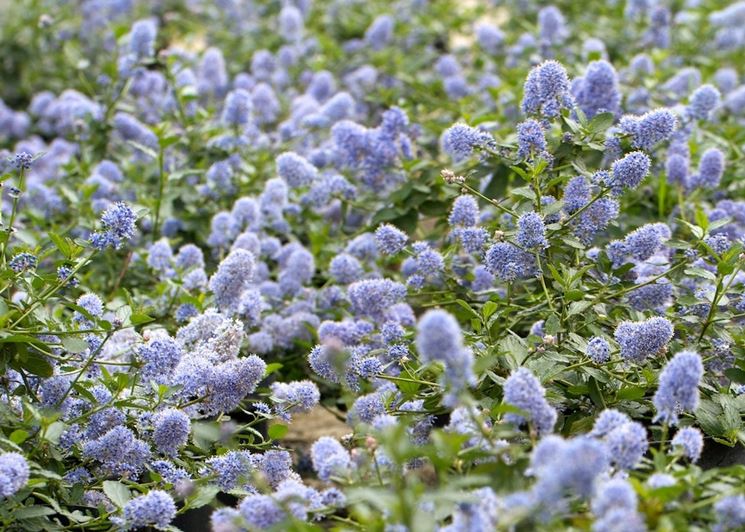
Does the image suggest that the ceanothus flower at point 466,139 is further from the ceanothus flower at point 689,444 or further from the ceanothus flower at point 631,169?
the ceanothus flower at point 689,444

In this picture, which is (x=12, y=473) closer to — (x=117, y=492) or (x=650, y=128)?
(x=117, y=492)

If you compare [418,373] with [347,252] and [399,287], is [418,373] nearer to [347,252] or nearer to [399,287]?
[399,287]

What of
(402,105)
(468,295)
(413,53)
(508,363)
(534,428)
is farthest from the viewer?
(413,53)

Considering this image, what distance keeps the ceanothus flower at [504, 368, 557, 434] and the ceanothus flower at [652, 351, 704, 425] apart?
0.59 ft

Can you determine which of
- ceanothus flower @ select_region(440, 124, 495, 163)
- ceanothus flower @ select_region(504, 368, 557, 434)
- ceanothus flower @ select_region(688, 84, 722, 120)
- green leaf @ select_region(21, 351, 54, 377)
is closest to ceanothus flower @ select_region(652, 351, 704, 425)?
ceanothus flower @ select_region(504, 368, 557, 434)

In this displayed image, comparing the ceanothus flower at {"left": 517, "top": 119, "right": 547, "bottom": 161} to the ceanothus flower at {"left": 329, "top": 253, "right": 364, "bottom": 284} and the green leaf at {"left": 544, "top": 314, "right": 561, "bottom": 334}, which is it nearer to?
the green leaf at {"left": 544, "top": 314, "right": 561, "bottom": 334}

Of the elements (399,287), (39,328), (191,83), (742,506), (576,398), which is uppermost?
(191,83)

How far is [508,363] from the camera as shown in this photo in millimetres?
1993

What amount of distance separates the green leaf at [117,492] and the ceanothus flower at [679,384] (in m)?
0.93

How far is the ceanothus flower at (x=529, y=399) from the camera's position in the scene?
159 cm

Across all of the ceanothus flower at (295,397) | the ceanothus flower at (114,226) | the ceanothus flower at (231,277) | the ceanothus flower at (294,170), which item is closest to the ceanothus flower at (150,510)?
the ceanothus flower at (295,397)

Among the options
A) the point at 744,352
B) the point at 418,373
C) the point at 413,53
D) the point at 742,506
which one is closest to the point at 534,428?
the point at 742,506

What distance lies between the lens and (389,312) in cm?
254

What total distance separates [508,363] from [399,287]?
48 cm
